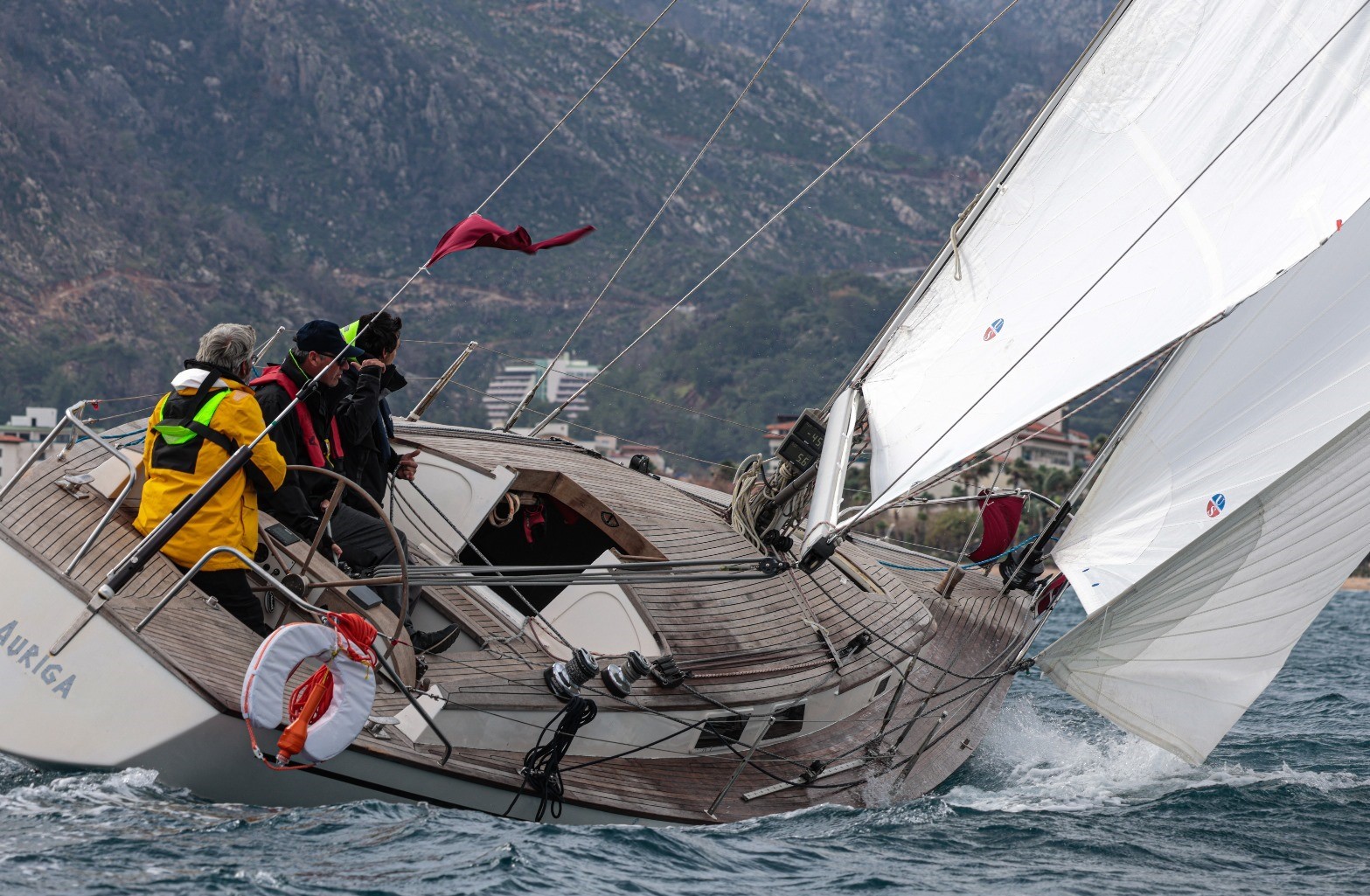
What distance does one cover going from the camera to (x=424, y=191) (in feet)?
326

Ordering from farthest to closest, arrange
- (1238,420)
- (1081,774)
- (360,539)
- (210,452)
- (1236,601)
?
(1081,774) → (1238,420) → (1236,601) → (360,539) → (210,452)

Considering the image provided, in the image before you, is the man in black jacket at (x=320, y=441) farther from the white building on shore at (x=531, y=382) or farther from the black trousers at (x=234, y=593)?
the white building on shore at (x=531, y=382)

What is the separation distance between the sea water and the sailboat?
162mm

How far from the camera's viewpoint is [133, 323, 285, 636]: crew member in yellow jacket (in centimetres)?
562

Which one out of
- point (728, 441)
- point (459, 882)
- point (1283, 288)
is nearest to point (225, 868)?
point (459, 882)

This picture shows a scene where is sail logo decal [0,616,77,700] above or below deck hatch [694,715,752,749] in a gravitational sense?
below

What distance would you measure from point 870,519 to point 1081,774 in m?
2.93

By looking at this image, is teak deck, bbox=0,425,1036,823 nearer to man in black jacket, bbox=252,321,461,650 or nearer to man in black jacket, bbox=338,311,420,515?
man in black jacket, bbox=252,321,461,650

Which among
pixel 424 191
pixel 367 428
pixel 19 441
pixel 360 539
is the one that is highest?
pixel 424 191

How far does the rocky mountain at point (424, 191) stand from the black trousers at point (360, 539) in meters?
62.1

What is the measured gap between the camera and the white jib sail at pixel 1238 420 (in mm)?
7246

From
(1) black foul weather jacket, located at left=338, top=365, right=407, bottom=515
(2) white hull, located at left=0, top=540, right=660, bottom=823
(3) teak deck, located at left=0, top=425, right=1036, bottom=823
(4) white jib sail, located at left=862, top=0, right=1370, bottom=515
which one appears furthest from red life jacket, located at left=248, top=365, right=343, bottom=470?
(4) white jib sail, located at left=862, top=0, right=1370, bottom=515

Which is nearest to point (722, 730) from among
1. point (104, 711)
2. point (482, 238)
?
point (482, 238)

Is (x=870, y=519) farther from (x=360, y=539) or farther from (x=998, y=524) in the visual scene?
(x=998, y=524)
